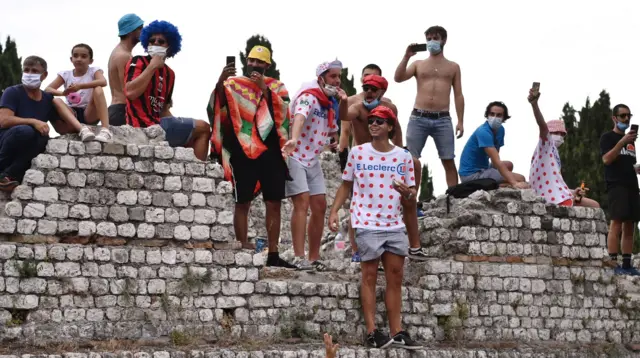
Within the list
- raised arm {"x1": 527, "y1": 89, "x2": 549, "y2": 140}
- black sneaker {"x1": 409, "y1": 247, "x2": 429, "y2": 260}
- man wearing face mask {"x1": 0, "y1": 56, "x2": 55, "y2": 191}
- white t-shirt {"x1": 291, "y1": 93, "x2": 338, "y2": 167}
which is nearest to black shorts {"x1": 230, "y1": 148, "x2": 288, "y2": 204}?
white t-shirt {"x1": 291, "y1": 93, "x2": 338, "y2": 167}

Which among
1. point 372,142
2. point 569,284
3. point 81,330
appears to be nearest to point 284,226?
point 569,284

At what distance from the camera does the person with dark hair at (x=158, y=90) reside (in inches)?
547

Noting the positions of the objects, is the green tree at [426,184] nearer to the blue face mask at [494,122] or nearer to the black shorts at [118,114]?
the blue face mask at [494,122]

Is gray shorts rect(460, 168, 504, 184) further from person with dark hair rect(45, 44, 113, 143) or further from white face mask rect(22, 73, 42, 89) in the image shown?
white face mask rect(22, 73, 42, 89)

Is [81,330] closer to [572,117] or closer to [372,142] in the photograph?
[372,142]

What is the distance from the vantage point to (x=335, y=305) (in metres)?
14.2

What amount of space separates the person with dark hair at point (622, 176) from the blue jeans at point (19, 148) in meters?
8.16

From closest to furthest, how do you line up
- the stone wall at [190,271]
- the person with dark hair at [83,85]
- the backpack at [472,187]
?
the stone wall at [190,271], the person with dark hair at [83,85], the backpack at [472,187]

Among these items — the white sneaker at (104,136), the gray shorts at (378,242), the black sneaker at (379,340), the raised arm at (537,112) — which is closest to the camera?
the white sneaker at (104,136)

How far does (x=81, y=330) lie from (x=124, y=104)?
9.42 ft

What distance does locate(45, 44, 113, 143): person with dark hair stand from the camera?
44.4 feet

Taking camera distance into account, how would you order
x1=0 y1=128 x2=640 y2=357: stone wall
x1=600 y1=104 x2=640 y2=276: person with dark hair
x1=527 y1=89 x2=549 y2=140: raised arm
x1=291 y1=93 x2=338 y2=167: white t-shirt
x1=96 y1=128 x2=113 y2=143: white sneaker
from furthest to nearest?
x1=600 y1=104 x2=640 y2=276: person with dark hair → x1=527 y1=89 x2=549 y2=140: raised arm → x1=291 y1=93 x2=338 y2=167: white t-shirt → x1=96 y1=128 x2=113 y2=143: white sneaker → x1=0 y1=128 x2=640 y2=357: stone wall

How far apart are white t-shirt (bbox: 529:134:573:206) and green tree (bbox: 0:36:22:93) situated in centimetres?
1588

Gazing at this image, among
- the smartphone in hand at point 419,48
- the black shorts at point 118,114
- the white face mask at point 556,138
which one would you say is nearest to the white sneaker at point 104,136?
the black shorts at point 118,114
